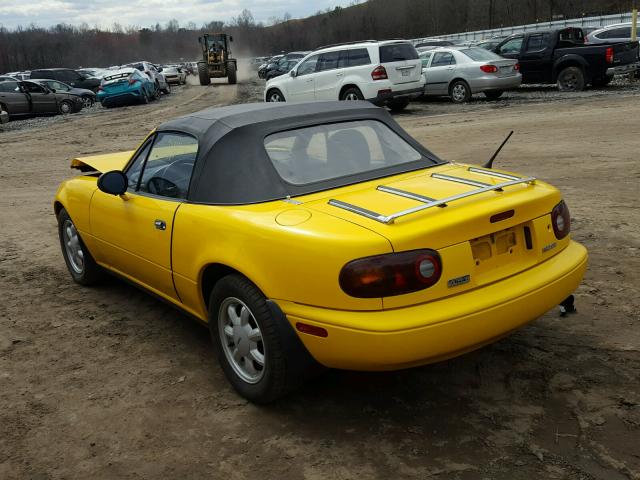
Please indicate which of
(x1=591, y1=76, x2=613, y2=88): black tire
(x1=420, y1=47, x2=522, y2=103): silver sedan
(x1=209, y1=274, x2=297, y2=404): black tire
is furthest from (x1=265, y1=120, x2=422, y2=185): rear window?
(x1=591, y1=76, x2=613, y2=88): black tire

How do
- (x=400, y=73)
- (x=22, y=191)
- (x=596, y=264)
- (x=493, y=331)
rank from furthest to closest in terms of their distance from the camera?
(x=400, y=73), (x=22, y=191), (x=596, y=264), (x=493, y=331)

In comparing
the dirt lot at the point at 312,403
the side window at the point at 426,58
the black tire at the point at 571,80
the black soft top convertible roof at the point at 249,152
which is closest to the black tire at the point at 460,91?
the side window at the point at 426,58

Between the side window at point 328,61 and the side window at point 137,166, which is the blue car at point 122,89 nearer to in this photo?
the side window at point 328,61

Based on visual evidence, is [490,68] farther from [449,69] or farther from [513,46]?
[513,46]

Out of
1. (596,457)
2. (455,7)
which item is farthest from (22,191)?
(455,7)

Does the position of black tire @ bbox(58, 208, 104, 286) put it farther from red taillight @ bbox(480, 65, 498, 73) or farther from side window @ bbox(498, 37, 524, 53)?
side window @ bbox(498, 37, 524, 53)

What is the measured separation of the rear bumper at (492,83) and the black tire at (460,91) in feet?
0.79

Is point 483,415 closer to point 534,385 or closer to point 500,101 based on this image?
point 534,385

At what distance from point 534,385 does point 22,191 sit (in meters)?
9.03

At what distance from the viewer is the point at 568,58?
17625 millimetres

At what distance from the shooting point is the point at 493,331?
2953 millimetres

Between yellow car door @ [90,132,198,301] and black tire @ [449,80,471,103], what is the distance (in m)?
15.0

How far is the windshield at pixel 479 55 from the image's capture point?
57.9ft

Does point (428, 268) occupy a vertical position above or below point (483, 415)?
above
